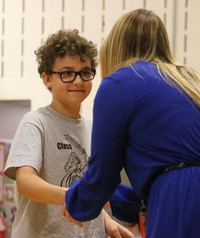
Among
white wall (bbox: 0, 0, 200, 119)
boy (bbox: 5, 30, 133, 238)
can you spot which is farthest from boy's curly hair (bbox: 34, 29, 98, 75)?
white wall (bbox: 0, 0, 200, 119)

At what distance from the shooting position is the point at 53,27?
2416 mm

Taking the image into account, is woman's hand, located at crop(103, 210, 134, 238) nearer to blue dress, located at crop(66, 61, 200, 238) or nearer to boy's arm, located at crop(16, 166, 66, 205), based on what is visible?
boy's arm, located at crop(16, 166, 66, 205)

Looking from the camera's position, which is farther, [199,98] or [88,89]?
[88,89]

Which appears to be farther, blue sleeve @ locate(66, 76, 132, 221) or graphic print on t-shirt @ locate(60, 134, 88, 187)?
graphic print on t-shirt @ locate(60, 134, 88, 187)

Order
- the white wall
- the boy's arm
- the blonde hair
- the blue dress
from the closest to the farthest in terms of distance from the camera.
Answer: the blue dress, the blonde hair, the boy's arm, the white wall

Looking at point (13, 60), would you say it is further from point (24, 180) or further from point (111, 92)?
point (111, 92)

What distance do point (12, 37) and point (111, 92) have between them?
1.51 metres

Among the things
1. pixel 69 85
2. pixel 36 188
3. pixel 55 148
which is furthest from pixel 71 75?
pixel 36 188

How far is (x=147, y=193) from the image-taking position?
107 cm

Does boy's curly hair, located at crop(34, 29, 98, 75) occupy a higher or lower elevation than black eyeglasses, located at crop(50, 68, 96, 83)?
higher

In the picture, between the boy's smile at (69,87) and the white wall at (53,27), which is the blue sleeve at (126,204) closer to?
the boy's smile at (69,87)

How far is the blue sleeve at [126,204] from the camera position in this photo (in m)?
1.26

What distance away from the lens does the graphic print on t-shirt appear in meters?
1.40

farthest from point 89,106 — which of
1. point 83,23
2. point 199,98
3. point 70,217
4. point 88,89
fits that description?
point 199,98
